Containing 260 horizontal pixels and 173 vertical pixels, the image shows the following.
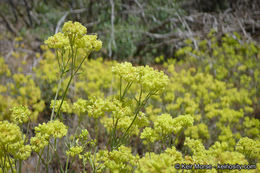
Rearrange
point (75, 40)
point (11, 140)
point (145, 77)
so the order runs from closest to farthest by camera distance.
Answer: point (11, 140) → point (145, 77) → point (75, 40)

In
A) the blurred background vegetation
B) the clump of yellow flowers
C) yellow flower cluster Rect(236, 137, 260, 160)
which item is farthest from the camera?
the blurred background vegetation

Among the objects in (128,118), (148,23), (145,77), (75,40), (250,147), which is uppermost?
(148,23)

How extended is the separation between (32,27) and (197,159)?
8279 mm

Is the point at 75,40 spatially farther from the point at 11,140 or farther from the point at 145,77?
the point at 11,140

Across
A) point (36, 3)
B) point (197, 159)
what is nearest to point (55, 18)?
point (36, 3)

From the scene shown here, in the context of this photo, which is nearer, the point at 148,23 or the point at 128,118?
the point at 128,118

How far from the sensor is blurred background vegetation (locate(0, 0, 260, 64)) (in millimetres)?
6422

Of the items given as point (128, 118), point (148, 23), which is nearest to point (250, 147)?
point (128, 118)

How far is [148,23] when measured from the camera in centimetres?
730

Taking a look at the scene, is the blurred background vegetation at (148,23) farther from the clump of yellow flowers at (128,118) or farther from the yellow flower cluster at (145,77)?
the yellow flower cluster at (145,77)

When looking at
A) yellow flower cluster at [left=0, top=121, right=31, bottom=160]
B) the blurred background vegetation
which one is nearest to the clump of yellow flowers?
yellow flower cluster at [left=0, top=121, right=31, bottom=160]

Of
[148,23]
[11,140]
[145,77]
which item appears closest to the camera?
[11,140]

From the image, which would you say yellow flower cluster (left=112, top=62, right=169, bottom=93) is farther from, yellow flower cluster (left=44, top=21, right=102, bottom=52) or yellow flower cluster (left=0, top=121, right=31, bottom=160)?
yellow flower cluster (left=0, top=121, right=31, bottom=160)

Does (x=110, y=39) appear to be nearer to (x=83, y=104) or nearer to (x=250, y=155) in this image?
(x=83, y=104)
